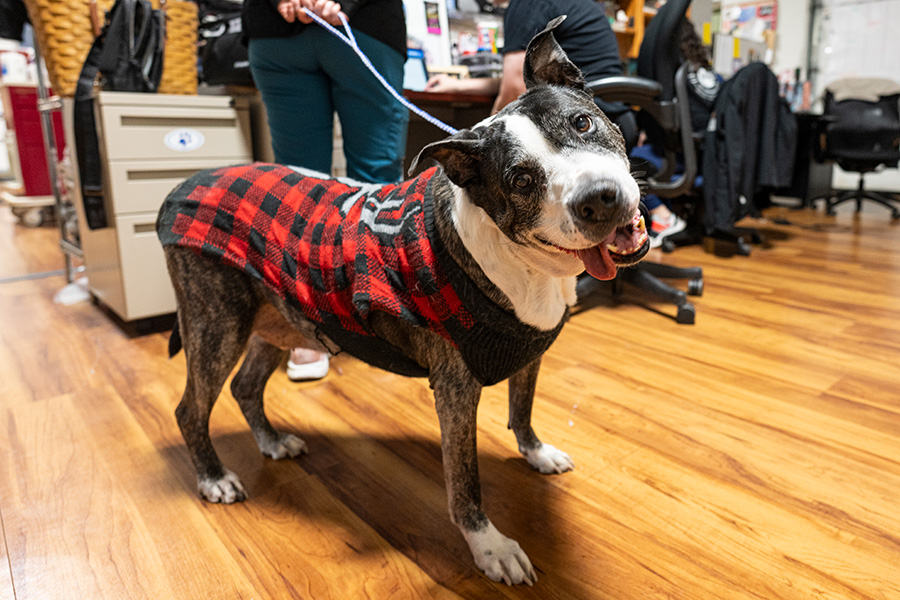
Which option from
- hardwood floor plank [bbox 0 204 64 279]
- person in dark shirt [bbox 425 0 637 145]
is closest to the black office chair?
person in dark shirt [bbox 425 0 637 145]

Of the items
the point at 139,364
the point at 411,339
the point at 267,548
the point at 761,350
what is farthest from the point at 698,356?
the point at 139,364

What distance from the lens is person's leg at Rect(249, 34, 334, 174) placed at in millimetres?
1516

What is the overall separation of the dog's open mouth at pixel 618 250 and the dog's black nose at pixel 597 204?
51mm

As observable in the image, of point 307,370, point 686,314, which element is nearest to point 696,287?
point 686,314

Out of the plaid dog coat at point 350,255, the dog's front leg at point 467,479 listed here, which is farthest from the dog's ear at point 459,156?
the dog's front leg at point 467,479

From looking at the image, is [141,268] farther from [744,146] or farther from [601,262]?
[744,146]

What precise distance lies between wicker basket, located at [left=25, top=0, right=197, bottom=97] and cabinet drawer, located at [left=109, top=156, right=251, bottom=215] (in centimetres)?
31

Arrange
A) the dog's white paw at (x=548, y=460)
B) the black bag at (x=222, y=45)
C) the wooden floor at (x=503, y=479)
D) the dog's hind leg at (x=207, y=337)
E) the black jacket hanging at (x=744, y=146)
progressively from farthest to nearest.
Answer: the black jacket hanging at (x=744, y=146)
the black bag at (x=222, y=45)
the dog's white paw at (x=548, y=460)
the dog's hind leg at (x=207, y=337)
the wooden floor at (x=503, y=479)

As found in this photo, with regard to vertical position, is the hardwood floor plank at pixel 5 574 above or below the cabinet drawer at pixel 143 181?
below

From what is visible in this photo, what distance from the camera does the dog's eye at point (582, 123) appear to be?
770 millimetres

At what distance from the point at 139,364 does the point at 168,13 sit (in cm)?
123

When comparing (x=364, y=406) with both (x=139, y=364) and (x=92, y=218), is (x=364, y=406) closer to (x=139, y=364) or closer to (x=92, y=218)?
(x=139, y=364)

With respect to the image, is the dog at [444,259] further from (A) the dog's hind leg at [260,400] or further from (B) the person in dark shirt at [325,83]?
(B) the person in dark shirt at [325,83]

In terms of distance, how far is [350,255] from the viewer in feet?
3.13
